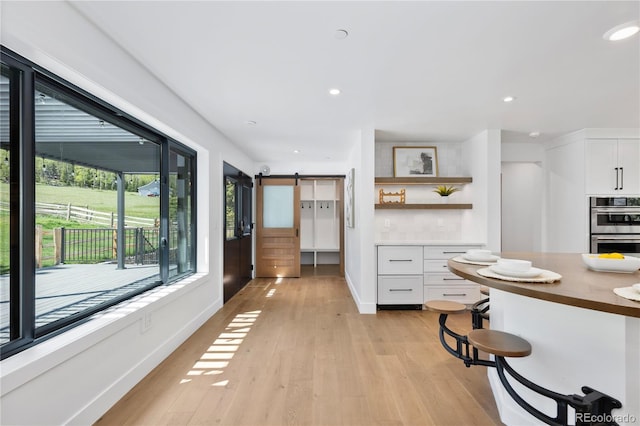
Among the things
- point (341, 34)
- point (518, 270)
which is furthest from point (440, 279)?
point (341, 34)

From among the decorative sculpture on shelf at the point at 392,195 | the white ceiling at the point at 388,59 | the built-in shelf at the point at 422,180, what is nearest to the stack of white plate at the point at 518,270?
the white ceiling at the point at 388,59

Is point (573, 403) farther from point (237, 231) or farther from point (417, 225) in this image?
point (237, 231)

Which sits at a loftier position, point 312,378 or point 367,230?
point 367,230

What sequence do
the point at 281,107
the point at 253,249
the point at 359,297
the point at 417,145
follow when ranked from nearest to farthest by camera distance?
the point at 281,107, the point at 359,297, the point at 417,145, the point at 253,249

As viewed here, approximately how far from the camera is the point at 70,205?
74.0 inches

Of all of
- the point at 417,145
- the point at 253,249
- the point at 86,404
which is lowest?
the point at 86,404

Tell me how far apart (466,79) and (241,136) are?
2899 millimetres

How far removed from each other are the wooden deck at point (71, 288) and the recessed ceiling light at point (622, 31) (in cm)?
359

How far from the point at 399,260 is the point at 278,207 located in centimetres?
287

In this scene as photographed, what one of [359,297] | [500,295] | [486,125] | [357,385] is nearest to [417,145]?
[486,125]

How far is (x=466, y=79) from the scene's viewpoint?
8.27ft

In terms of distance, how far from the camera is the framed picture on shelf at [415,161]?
15.0 feet

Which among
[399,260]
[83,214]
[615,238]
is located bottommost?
[399,260]

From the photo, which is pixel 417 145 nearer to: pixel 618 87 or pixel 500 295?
pixel 618 87
